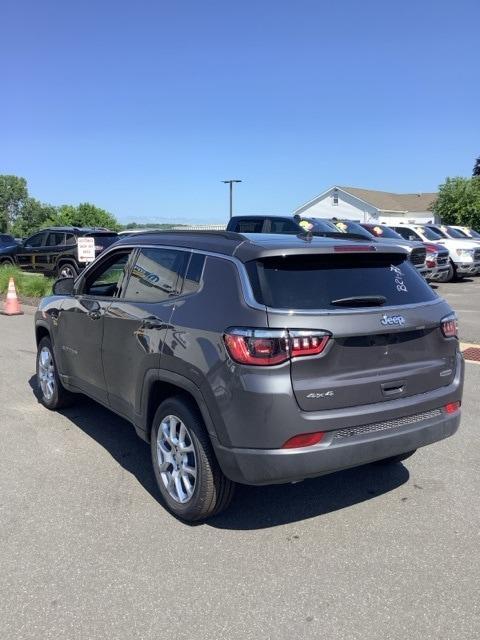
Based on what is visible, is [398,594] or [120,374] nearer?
[398,594]

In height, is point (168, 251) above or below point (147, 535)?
above

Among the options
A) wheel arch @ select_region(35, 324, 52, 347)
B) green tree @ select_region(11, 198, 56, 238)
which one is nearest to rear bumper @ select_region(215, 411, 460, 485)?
wheel arch @ select_region(35, 324, 52, 347)

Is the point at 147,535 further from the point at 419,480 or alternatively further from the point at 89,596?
the point at 419,480

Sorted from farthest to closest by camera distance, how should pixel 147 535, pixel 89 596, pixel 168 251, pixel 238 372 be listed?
pixel 168 251
pixel 147 535
pixel 238 372
pixel 89 596

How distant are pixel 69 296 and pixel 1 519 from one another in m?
2.23

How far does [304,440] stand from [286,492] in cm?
109

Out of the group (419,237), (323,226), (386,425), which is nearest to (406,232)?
(419,237)

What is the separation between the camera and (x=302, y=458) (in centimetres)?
323

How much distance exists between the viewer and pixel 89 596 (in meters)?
2.98

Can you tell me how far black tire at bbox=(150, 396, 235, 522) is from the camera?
11.5 feet

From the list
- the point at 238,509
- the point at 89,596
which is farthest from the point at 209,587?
the point at 238,509

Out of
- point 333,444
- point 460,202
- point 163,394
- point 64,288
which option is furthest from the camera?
point 460,202

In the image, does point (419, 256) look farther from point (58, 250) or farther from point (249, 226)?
point (58, 250)

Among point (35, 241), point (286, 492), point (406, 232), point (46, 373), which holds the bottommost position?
point (286, 492)
